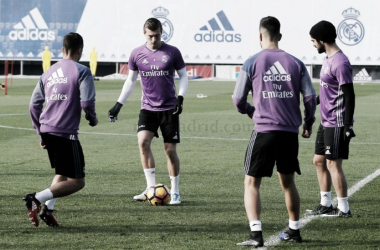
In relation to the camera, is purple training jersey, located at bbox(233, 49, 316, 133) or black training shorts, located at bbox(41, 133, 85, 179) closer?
purple training jersey, located at bbox(233, 49, 316, 133)

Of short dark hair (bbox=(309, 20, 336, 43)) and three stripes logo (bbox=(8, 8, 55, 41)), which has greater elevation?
short dark hair (bbox=(309, 20, 336, 43))

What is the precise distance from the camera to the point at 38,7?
58094mm

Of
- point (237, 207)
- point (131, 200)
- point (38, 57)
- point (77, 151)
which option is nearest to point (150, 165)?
point (131, 200)

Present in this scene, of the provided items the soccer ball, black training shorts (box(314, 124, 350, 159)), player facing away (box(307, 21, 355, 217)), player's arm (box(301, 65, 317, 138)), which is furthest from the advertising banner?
player's arm (box(301, 65, 317, 138))

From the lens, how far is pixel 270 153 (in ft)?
22.0

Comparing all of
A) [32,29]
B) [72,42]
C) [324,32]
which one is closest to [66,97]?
[72,42]

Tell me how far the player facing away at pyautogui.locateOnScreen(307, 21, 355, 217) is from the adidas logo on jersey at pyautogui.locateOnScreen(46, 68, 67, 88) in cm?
245

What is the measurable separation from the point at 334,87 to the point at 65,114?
8.69ft

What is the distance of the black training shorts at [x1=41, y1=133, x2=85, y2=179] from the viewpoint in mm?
7520

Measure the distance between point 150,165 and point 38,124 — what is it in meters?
2.03

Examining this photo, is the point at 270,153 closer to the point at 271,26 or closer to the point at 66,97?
→ the point at 271,26

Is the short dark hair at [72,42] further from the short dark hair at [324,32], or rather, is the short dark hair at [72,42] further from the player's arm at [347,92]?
the player's arm at [347,92]

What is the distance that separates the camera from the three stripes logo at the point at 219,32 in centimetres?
5625

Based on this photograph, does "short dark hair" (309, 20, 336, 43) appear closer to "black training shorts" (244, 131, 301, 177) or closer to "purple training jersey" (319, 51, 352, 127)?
"purple training jersey" (319, 51, 352, 127)
